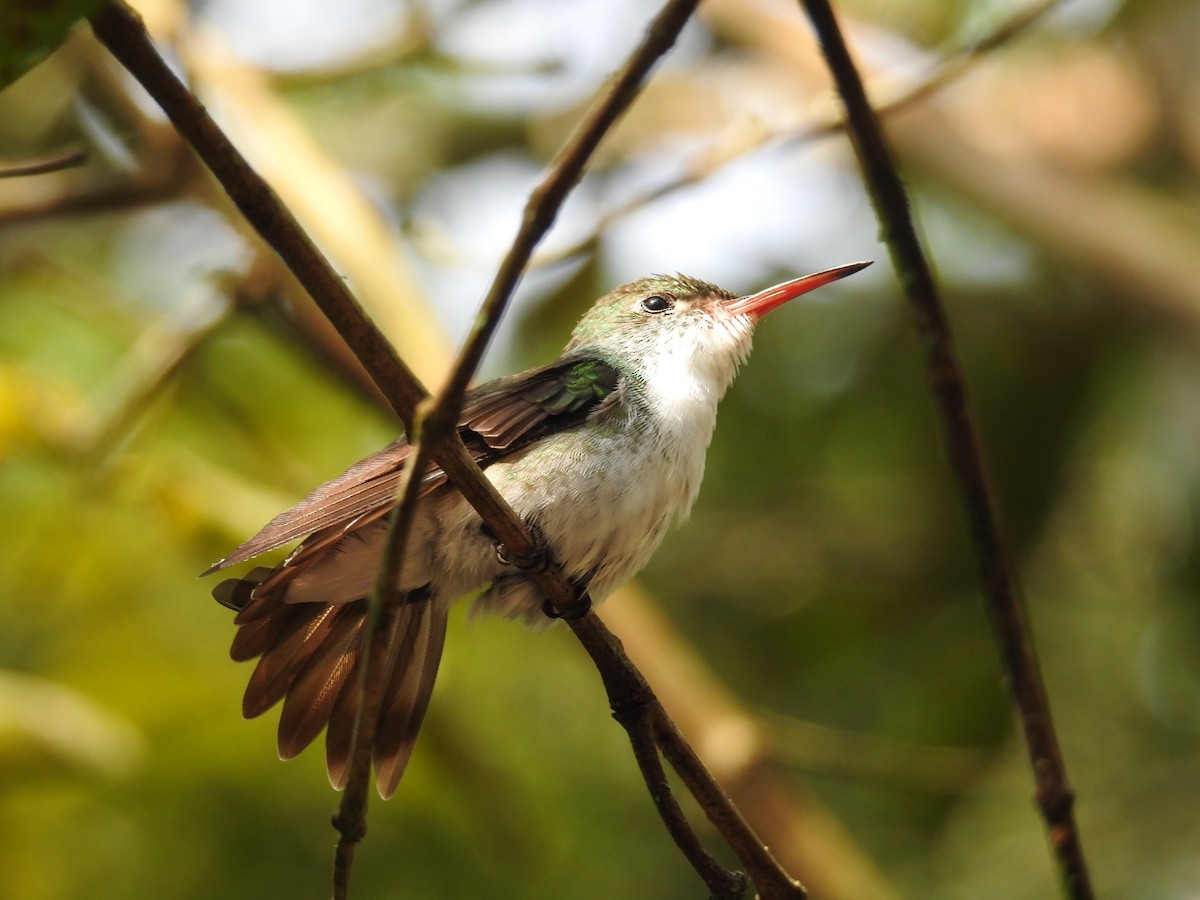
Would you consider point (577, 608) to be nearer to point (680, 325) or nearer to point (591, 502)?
point (591, 502)

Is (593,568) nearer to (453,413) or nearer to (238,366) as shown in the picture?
(453,413)

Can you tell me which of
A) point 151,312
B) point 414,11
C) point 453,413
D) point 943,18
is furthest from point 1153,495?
point 453,413

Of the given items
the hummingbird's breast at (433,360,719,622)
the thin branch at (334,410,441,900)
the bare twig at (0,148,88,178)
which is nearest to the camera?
the thin branch at (334,410,441,900)

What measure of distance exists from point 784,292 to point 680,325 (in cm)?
40

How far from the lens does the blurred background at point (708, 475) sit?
12.6 feet

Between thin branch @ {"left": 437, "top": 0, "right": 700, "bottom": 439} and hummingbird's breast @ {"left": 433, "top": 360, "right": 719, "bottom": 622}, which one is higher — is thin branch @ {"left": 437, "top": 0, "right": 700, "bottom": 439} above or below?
below

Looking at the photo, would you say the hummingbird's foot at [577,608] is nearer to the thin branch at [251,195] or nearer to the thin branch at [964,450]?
the thin branch at [251,195]

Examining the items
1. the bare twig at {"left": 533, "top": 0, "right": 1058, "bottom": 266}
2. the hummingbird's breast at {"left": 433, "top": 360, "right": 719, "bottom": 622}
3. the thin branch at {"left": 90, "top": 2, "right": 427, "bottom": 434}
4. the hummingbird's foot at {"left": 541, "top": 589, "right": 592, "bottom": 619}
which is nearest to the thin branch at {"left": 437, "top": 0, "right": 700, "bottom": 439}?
the thin branch at {"left": 90, "top": 2, "right": 427, "bottom": 434}

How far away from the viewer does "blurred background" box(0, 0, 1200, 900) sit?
3.83 metres

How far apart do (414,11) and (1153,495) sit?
12.1 feet

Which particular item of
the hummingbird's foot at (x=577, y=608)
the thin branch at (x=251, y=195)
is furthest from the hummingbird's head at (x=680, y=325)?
the thin branch at (x=251, y=195)

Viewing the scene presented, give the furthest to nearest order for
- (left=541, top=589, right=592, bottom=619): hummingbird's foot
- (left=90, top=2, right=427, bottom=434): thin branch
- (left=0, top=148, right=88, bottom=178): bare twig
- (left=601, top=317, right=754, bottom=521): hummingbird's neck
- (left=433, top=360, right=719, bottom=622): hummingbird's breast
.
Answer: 1. (left=601, top=317, right=754, bottom=521): hummingbird's neck
2. (left=433, top=360, right=719, bottom=622): hummingbird's breast
3. (left=541, top=589, right=592, bottom=619): hummingbird's foot
4. (left=0, top=148, right=88, bottom=178): bare twig
5. (left=90, top=2, right=427, bottom=434): thin branch

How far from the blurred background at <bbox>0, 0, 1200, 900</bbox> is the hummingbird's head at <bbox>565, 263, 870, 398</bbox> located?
0.73ft

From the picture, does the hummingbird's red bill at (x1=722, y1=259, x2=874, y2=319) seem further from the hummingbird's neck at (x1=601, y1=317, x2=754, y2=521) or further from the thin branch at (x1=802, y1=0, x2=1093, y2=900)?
the thin branch at (x1=802, y1=0, x2=1093, y2=900)
